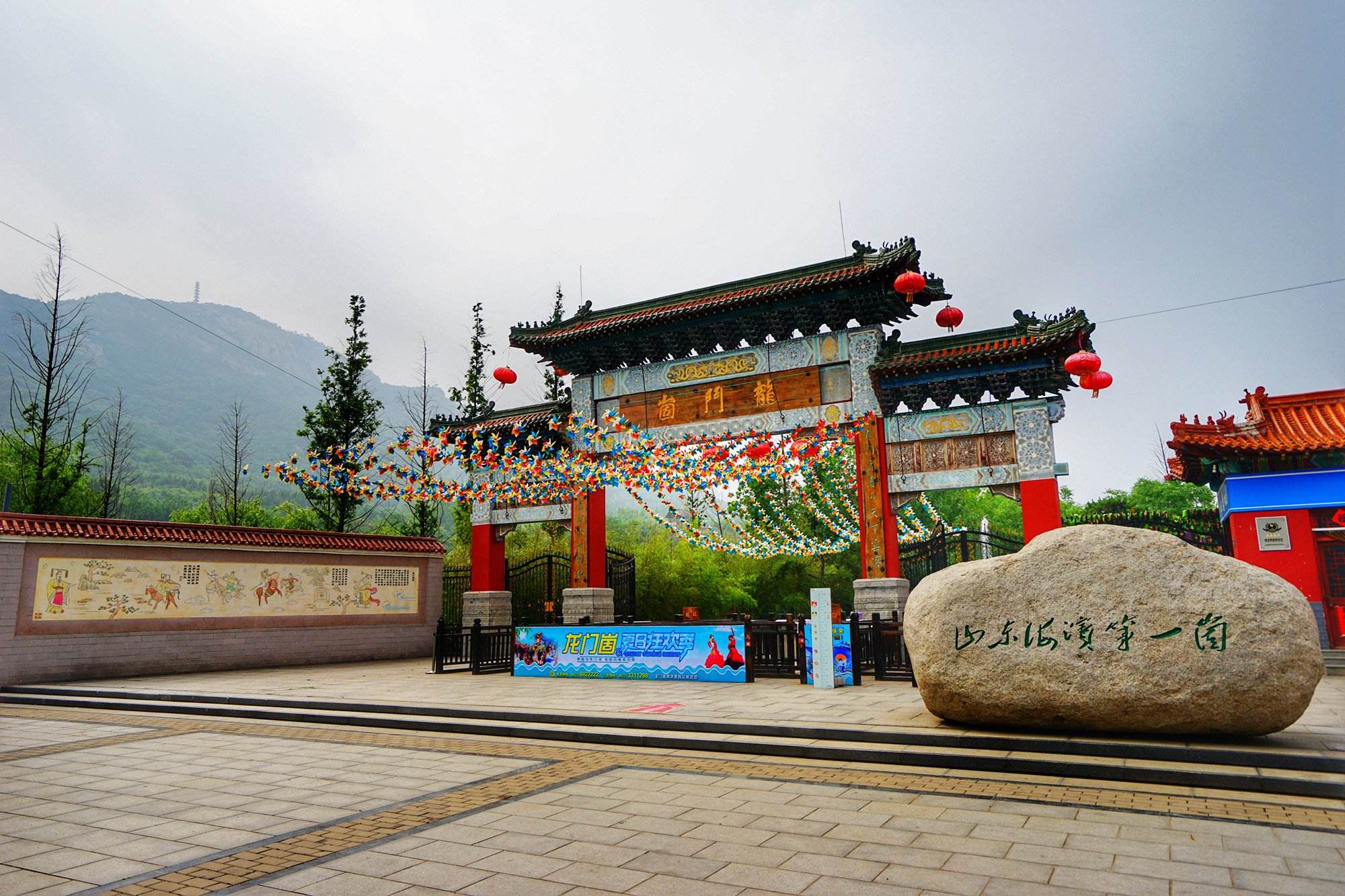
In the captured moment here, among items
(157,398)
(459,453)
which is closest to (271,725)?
(459,453)

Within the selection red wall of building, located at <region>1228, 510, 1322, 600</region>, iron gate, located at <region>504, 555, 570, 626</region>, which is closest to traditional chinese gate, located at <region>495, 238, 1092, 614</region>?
iron gate, located at <region>504, 555, 570, 626</region>

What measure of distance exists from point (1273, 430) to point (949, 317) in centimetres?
619

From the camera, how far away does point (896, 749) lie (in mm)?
6527

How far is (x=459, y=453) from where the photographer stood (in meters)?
16.2

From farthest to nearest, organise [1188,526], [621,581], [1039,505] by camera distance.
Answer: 1. [621,581]
2. [1188,526]
3. [1039,505]

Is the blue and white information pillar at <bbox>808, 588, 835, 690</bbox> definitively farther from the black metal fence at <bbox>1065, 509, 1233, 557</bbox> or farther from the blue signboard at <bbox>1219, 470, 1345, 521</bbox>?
the blue signboard at <bbox>1219, 470, 1345, 521</bbox>

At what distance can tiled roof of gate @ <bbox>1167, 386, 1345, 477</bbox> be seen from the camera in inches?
516

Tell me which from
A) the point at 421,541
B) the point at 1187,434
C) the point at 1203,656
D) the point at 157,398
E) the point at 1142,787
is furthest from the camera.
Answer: the point at 157,398

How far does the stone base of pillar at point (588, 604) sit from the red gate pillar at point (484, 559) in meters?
2.50

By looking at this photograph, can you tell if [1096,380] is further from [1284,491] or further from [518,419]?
[518,419]

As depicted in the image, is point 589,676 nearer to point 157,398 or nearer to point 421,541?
point 421,541

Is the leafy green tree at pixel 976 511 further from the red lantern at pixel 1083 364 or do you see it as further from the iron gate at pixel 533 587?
the red lantern at pixel 1083 364

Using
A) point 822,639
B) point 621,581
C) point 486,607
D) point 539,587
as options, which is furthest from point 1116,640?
point 539,587

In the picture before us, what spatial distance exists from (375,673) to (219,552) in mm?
4252
